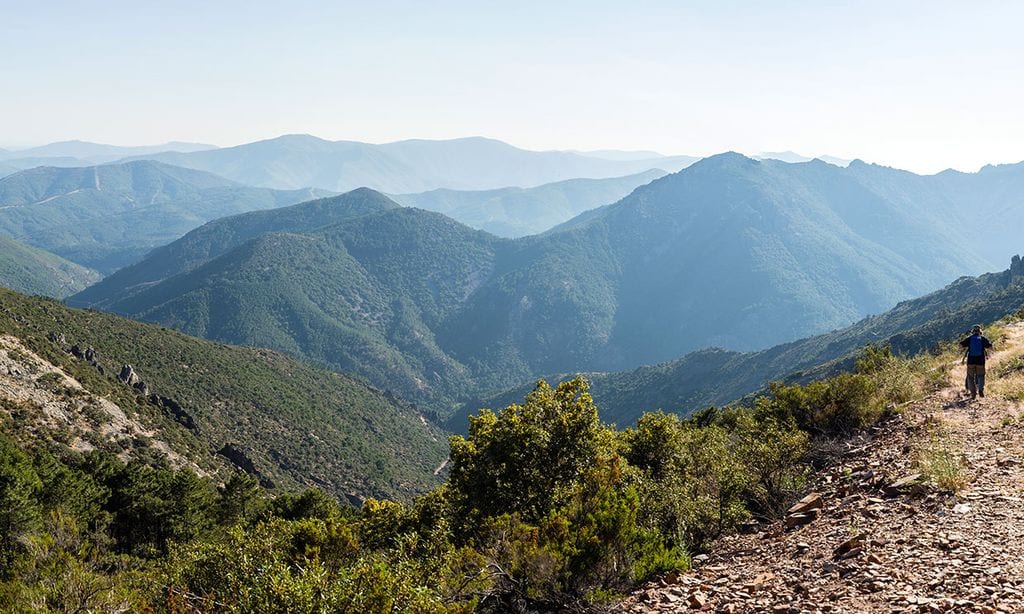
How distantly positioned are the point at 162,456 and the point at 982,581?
261ft

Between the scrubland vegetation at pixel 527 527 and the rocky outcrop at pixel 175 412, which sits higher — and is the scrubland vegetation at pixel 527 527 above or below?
above

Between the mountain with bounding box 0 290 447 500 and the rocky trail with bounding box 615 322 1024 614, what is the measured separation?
68.7 m

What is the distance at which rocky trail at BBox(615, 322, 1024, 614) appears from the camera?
27.2ft

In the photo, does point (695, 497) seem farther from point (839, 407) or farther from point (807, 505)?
point (839, 407)

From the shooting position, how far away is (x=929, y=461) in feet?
41.2

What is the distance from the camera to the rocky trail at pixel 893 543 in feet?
27.2

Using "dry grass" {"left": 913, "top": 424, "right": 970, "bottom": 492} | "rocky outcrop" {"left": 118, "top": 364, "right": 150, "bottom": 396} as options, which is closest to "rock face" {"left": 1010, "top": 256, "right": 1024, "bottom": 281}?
"dry grass" {"left": 913, "top": 424, "right": 970, "bottom": 492}

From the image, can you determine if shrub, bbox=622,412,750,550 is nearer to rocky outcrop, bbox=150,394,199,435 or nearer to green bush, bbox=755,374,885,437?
green bush, bbox=755,374,885,437

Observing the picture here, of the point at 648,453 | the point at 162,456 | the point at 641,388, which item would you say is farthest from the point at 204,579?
the point at 641,388

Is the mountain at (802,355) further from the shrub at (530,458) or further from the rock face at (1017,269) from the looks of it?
the shrub at (530,458)

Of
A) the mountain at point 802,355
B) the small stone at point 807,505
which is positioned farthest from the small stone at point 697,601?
the mountain at point 802,355

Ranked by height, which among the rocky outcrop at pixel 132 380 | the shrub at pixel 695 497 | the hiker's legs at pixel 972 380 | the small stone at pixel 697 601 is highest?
the hiker's legs at pixel 972 380

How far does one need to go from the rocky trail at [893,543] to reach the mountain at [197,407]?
6867 centimetres

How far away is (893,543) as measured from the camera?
982 cm
